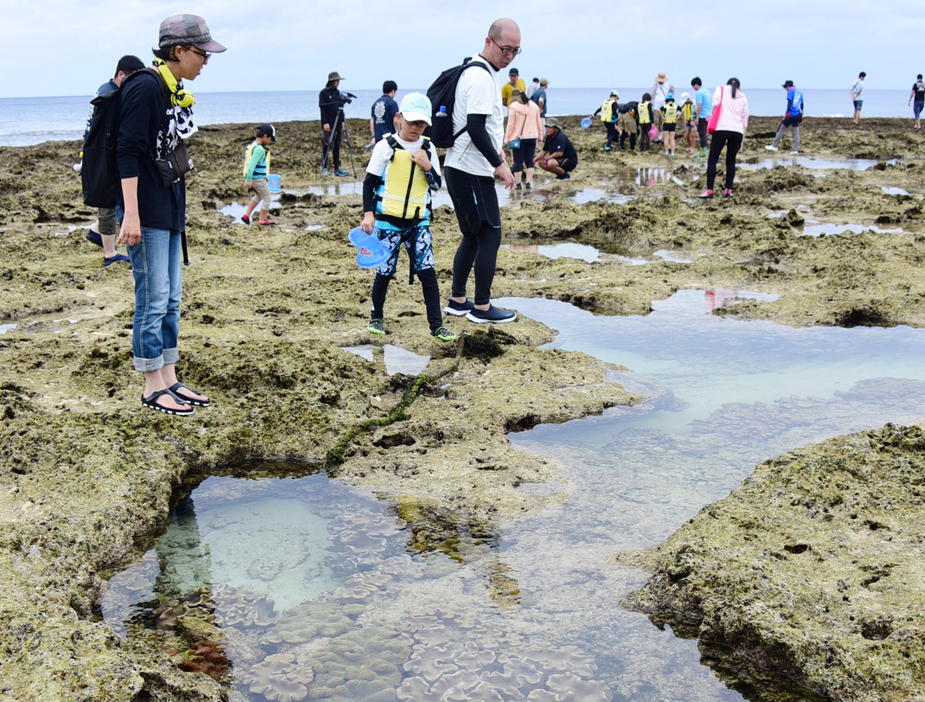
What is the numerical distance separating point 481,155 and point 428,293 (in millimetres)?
1088

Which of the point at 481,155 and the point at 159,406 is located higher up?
the point at 481,155

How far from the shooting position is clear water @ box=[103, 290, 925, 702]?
8.62 ft

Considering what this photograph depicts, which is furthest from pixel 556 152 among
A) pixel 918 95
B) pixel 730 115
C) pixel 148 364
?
pixel 918 95

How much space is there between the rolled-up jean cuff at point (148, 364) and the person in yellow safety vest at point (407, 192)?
1799 millimetres

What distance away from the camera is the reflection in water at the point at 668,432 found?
2854mm

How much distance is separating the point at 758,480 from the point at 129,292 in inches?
239

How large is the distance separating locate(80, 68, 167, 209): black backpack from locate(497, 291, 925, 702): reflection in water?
2532mm

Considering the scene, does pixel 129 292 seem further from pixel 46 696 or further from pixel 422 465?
pixel 46 696

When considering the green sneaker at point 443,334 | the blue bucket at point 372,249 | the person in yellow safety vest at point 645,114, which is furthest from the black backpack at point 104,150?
the person in yellow safety vest at point 645,114

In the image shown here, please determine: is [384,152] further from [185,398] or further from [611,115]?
[611,115]

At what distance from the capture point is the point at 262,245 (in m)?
9.56

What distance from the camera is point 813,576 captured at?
113 inches

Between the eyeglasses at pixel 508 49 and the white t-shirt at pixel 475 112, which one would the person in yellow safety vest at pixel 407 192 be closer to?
the white t-shirt at pixel 475 112

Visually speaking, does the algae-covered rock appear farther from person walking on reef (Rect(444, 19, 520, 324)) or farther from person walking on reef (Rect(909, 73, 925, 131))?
person walking on reef (Rect(909, 73, 925, 131))
